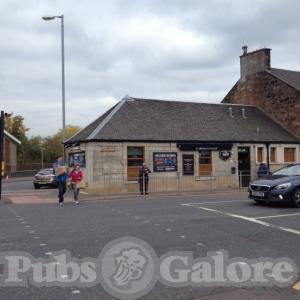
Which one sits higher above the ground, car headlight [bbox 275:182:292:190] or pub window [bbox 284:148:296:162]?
pub window [bbox 284:148:296:162]

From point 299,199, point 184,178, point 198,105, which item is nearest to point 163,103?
point 198,105

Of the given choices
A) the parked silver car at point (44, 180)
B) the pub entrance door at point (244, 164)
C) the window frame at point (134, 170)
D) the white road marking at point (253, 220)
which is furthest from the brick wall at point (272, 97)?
the white road marking at point (253, 220)

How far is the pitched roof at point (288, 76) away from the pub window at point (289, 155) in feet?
13.4

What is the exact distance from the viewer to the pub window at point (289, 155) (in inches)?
1208

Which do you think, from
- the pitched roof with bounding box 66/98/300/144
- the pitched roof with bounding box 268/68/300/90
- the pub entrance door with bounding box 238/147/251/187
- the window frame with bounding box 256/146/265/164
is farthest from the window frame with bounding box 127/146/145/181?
the pitched roof with bounding box 268/68/300/90

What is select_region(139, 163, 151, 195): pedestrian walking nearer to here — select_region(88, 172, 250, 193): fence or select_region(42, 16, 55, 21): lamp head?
select_region(88, 172, 250, 193): fence

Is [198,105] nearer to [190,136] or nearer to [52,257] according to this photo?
[190,136]

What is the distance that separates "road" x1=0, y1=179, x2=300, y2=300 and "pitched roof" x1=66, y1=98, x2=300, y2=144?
1064cm

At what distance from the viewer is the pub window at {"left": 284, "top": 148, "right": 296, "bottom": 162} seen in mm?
30672

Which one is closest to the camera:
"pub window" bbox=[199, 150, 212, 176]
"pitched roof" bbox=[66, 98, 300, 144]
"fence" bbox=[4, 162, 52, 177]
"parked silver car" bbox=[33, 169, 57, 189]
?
"pitched roof" bbox=[66, 98, 300, 144]

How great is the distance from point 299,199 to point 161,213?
4.74m

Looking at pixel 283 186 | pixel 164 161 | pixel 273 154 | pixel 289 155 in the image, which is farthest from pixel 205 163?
pixel 283 186

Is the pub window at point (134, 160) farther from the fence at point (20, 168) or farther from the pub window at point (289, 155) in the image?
the fence at point (20, 168)

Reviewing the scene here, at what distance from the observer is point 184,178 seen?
2636cm
